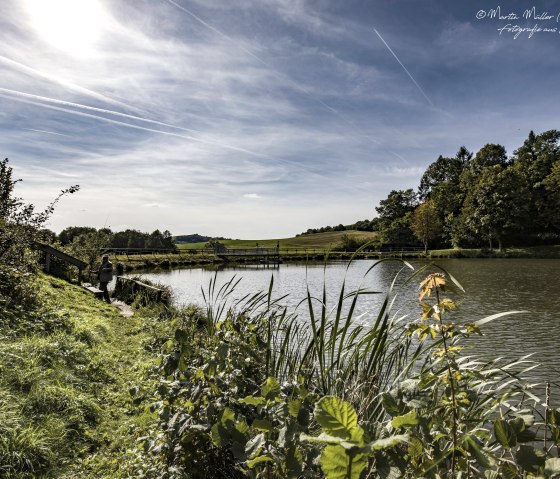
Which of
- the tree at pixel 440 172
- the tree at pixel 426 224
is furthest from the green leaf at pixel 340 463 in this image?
the tree at pixel 440 172

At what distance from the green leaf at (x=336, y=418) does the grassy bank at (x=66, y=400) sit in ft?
8.44

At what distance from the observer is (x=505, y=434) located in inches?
52.6

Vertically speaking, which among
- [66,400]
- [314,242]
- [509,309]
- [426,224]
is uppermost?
[426,224]

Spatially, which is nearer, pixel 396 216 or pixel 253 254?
pixel 253 254

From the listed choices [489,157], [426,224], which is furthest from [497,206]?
[489,157]

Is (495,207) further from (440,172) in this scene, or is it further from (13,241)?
(13,241)

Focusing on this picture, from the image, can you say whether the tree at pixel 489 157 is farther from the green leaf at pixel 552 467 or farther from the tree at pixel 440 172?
the green leaf at pixel 552 467

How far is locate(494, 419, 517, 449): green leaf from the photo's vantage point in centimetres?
132

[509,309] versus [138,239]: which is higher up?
[138,239]

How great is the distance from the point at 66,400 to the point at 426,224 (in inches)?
2397

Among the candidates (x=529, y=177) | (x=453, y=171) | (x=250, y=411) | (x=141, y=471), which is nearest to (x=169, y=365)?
(x=250, y=411)

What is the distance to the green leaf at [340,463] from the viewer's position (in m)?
1.09

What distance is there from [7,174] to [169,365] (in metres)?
7.08

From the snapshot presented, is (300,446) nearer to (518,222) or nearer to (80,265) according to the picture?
(80,265)
